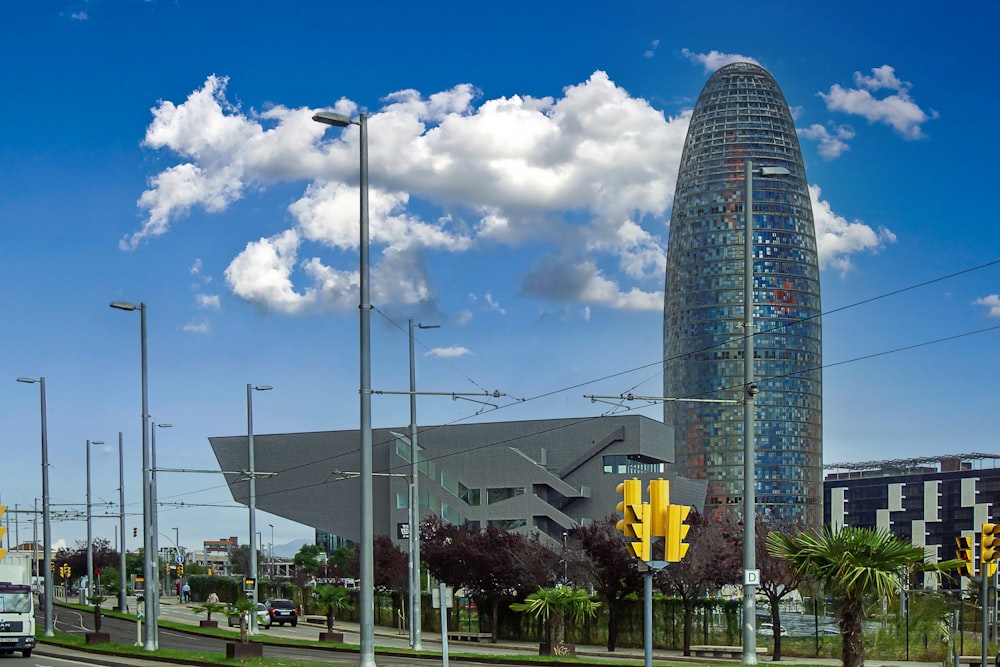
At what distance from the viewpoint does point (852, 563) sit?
2277cm

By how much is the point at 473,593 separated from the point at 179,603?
55299 millimetres

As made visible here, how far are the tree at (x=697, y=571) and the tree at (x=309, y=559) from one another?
111m

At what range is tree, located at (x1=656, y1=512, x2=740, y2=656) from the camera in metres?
55.8

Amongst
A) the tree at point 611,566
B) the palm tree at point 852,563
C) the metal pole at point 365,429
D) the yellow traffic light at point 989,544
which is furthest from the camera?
the tree at point 611,566

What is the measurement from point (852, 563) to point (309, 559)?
158 meters

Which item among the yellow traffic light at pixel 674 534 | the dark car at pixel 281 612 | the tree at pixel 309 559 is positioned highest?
the yellow traffic light at pixel 674 534

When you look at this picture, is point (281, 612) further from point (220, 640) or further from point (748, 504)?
point (748, 504)

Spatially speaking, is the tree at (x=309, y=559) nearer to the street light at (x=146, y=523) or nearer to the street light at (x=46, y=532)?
the street light at (x=46, y=532)

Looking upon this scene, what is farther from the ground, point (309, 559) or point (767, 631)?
point (767, 631)

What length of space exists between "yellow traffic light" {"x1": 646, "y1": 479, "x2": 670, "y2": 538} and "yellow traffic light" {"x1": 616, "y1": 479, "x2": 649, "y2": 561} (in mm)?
87

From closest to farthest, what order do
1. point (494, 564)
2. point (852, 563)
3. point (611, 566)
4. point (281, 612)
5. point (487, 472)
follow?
point (852, 563)
point (611, 566)
point (494, 564)
point (281, 612)
point (487, 472)

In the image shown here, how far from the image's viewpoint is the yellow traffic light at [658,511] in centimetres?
1908

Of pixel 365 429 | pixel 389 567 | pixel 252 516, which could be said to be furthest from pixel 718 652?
pixel 389 567

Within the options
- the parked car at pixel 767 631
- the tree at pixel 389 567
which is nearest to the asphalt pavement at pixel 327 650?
the tree at pixel 389 567
